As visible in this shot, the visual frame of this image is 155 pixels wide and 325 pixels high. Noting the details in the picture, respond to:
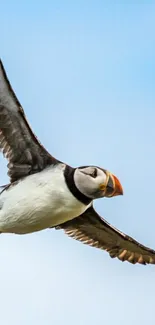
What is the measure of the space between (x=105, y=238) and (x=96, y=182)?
4.02 metres

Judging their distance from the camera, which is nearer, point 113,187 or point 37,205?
point 113,187

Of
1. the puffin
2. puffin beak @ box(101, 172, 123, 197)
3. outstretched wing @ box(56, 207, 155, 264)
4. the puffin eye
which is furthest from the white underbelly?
outstretched wing @ box(56, 207, 155, 264)

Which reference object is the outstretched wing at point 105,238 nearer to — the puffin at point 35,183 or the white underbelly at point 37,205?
the puffin at point 35,183

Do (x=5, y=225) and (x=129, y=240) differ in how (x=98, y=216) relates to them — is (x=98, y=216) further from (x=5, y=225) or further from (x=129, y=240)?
(x=5, y=225)

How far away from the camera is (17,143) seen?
883 inches

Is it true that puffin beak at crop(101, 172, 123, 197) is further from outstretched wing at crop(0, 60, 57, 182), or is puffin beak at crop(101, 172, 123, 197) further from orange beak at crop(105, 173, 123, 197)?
outstretched wing at crop(0, 60, 57, 182)

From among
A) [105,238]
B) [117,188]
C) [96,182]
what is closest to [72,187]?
[96,182]

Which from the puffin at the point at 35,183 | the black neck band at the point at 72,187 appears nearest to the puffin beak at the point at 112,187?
the puffin at the point at 35,183

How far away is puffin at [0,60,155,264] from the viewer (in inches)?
854

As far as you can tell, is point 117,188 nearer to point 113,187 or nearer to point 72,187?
point 113,187

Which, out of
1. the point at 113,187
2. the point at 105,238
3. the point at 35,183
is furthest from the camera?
the point at 105,238

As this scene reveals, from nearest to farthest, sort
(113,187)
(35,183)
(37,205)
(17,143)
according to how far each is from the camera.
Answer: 1. (113,187)
2. (37,205)
3. (35,183)
4. (17,143)

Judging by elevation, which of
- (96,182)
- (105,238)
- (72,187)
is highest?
(96,182)

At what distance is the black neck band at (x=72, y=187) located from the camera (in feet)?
71.3
